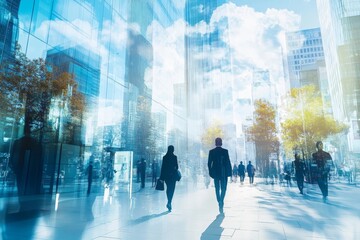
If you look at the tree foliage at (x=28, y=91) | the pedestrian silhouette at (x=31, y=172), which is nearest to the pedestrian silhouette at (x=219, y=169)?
the pedestrian silhouette at (x=31, y=172)

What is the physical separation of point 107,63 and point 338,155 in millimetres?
27492

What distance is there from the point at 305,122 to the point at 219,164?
23651 millimetres

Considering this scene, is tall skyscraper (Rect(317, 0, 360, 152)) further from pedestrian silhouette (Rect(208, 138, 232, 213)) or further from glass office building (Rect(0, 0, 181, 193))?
pedestrian silhouette (Rect(208, 138, 232, 213))

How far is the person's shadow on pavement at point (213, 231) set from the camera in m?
3.32

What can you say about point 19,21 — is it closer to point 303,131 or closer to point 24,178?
point 24,178

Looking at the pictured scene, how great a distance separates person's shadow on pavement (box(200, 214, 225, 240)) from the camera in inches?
131

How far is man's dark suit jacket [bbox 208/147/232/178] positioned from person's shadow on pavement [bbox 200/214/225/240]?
1.43 m

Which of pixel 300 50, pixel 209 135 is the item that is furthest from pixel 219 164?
pixel 300 50

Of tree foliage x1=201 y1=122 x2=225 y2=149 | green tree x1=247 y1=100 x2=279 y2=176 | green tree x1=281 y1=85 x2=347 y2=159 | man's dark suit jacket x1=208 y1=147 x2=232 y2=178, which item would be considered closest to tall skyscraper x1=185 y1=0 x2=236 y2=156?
tree foliage x1=201 y1=122 x2=225 y2=149

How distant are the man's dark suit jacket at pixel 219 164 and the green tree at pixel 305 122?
64.4 feet

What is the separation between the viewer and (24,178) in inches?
358

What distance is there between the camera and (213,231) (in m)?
3.69

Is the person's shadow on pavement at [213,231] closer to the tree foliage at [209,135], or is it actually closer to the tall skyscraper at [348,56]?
the tall skyscraper at [348,56]

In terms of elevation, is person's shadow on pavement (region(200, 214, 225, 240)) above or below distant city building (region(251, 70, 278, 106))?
below
